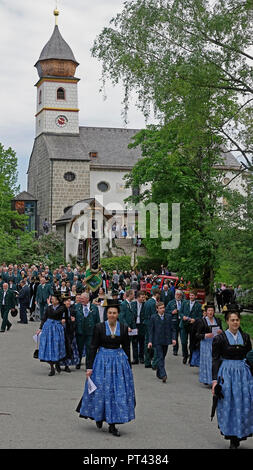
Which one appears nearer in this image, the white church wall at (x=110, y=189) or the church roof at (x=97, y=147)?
the church roof at (x=97, y=147)

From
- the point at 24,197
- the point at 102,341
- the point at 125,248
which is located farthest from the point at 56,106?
the point at 102,341

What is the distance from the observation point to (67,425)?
30.7 ft

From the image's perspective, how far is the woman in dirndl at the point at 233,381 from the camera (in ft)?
26.9

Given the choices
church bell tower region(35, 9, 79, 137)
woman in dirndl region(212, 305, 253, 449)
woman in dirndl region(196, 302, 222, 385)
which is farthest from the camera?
church bell tower region(35, 9, 79, 137)

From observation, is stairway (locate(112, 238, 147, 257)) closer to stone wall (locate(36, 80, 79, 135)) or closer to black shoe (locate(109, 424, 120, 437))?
stone wall (locate(36, 80, 79, 135))

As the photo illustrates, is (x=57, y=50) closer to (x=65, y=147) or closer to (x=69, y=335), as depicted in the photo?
(x=65, y=147)

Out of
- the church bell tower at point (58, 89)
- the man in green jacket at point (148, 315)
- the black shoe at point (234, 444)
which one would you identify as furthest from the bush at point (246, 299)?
the church bell tower at point (58, 89)

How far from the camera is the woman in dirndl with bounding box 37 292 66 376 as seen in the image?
13.9 meters

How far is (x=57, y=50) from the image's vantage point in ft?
244

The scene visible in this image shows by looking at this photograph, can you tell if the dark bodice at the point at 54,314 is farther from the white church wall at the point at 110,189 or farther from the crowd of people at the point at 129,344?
the white church wall at the point at 110,189

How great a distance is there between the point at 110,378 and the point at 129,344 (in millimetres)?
814

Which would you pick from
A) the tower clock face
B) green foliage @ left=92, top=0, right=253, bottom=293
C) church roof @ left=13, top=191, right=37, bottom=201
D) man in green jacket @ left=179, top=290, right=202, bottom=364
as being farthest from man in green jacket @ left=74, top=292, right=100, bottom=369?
the tower clock face
